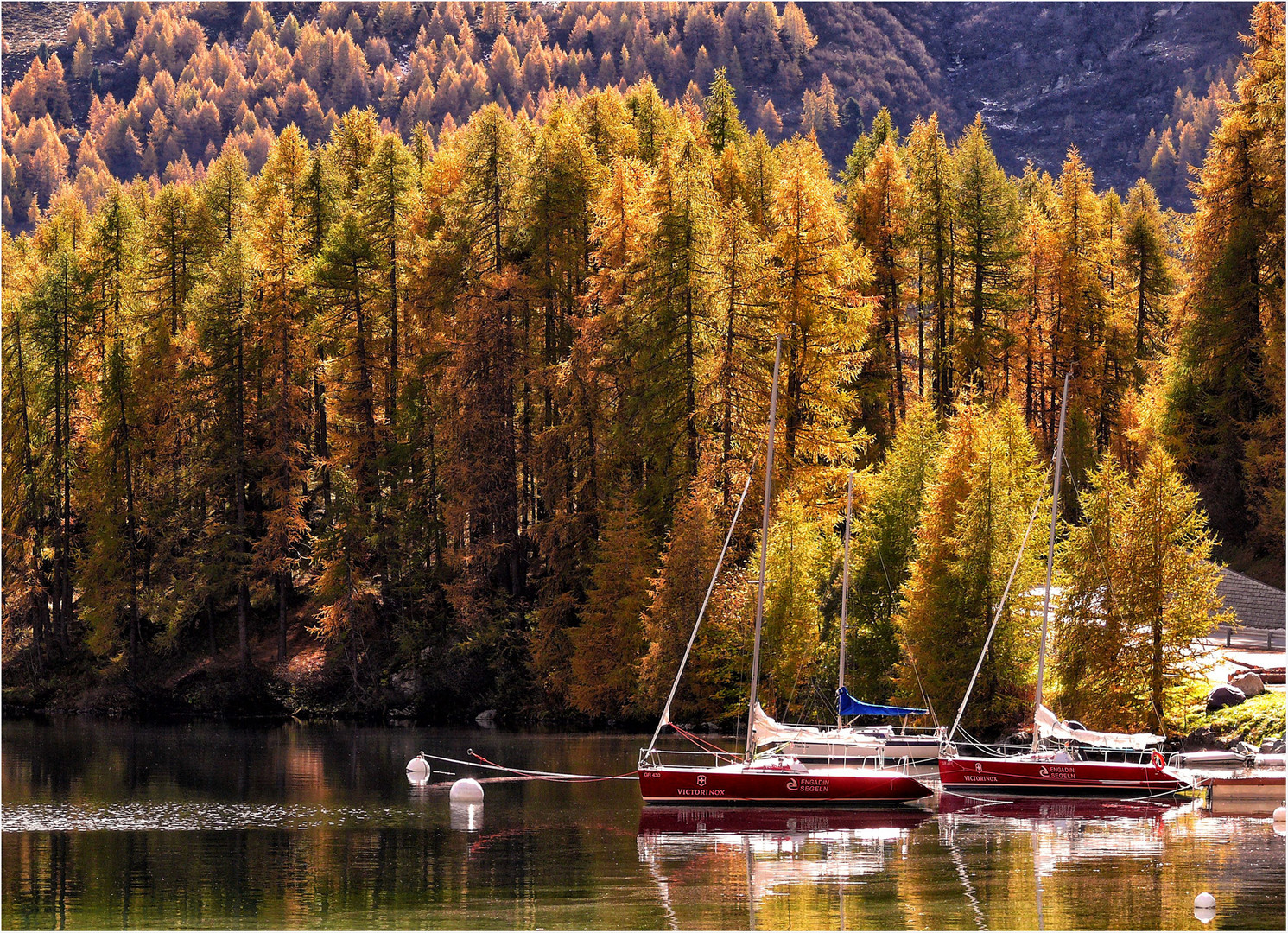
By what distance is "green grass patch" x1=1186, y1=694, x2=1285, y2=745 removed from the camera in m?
40.2

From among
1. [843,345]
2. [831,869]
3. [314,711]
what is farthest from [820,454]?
[831,869]

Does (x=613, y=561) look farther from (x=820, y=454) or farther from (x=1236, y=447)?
(x=1236, y=447)

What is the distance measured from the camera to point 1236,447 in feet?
198

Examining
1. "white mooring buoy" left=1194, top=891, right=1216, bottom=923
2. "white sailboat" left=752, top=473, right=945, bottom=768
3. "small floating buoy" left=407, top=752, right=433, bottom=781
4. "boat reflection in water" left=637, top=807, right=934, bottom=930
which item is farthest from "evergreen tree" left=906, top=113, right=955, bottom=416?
"white mooring buoy" left=1194, top=891, right=1216, bottom=923

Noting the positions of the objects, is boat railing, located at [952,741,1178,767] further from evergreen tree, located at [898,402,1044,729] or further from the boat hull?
evergreen tree, located at [898,402,1044,729]

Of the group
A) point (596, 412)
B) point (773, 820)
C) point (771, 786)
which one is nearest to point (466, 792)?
point (771, 786)

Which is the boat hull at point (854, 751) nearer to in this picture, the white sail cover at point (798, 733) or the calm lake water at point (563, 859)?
the white sail cover at point (798, 733)

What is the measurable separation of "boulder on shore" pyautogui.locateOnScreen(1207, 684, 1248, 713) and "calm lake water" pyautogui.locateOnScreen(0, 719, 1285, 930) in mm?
6909

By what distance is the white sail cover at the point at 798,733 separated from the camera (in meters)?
37.9

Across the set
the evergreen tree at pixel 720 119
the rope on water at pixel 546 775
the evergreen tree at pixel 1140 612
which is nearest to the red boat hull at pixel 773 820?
the rope on water at pixel 546 775

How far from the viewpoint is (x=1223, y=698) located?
42406 mm

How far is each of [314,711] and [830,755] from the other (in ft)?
89.3

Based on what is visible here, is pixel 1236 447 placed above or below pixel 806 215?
below

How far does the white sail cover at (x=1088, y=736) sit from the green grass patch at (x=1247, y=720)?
383 centimetres
